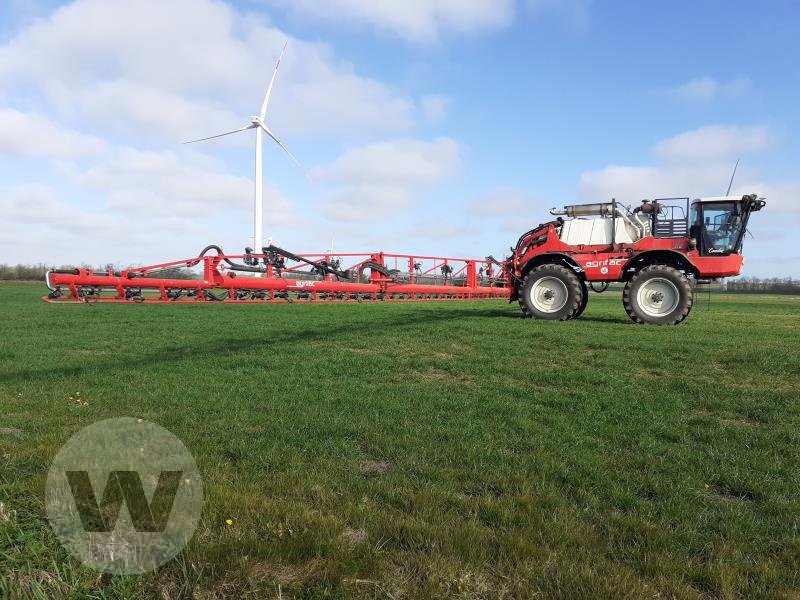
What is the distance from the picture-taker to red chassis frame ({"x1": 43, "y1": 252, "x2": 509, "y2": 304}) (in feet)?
75.5

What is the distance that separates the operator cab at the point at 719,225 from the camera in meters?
13.8

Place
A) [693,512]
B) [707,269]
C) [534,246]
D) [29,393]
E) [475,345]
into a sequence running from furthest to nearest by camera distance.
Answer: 1. [534,246]
2. [707,269]
3. [475,345]
4. [29,393]
5. [693,512]

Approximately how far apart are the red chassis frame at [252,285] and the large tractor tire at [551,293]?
5.38m

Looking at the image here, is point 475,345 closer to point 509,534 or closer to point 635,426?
point 635,426

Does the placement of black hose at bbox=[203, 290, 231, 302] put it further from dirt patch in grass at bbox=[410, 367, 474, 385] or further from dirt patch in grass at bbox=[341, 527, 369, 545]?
dirt patch in grass at bbox=[341, 527, 369, 545]

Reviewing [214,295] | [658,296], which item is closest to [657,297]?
[658,296]

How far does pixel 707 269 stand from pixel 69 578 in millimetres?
14674

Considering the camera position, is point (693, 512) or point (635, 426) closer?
point (693, 512)

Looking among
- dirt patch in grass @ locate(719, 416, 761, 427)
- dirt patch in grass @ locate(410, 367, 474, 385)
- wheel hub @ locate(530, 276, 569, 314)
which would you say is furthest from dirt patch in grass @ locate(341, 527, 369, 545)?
wheel hub @ locate(530, 276, 569, 314)

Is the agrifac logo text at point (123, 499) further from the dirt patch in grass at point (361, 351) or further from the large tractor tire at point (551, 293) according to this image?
the large tractor tire at point (551, 293)

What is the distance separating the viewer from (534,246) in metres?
16.2

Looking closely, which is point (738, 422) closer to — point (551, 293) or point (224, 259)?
point (551, 293)

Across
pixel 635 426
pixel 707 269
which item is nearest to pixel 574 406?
pixel 635 426

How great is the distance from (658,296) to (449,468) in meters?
11.4
